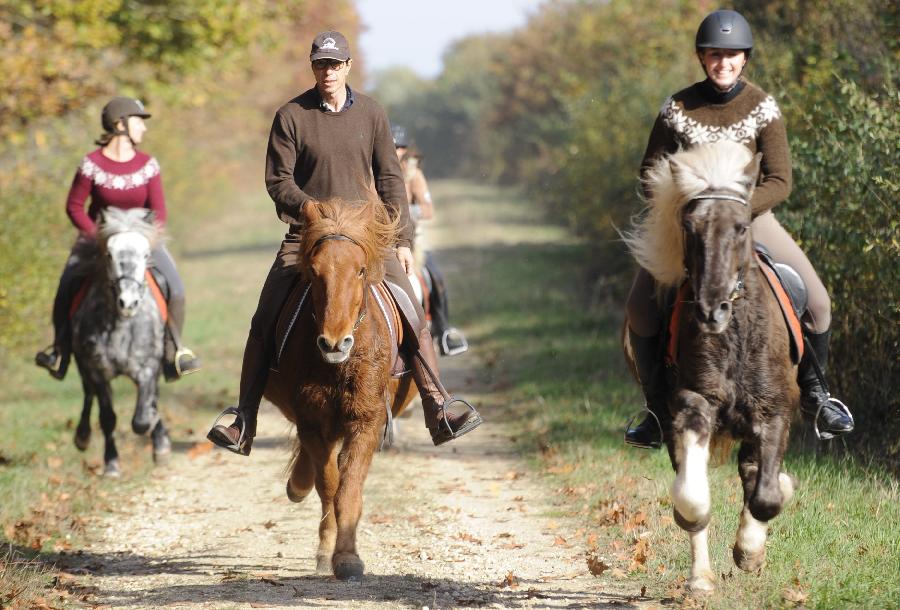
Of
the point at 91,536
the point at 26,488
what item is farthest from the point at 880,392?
the point at 26,488

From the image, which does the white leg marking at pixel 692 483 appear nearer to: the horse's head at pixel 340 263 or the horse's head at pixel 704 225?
the horse's head at pixel 704 225

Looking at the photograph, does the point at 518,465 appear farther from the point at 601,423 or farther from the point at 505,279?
the point at 505,279

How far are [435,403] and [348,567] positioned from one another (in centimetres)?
120

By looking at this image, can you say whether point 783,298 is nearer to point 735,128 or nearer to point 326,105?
point 735,128

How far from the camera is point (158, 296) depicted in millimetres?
10328

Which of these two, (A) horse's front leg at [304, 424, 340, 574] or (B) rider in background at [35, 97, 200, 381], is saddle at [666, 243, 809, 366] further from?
(B) rider in background at [35, 97, 200, 381]

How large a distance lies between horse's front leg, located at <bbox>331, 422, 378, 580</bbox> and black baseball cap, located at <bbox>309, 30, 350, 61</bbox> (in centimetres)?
214

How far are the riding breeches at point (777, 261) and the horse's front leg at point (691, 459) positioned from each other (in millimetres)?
671

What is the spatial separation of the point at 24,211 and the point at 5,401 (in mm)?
2534

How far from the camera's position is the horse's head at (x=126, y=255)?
32.0 feet

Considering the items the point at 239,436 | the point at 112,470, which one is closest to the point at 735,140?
the point at 239,436

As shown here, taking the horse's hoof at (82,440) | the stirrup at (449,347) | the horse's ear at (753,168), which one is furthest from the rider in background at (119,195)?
the horse's ear at (753,168)

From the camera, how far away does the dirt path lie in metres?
6.29

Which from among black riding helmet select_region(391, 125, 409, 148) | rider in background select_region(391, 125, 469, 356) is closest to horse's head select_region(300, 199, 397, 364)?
rider in background select_region(391, 125, 469, 356)
